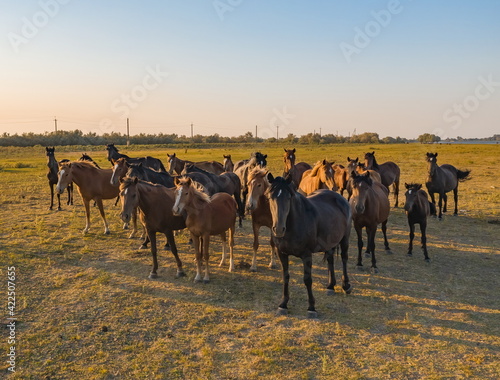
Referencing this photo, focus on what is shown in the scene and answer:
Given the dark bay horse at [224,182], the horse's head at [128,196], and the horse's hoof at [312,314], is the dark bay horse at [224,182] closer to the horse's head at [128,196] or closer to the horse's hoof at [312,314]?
the horse's head at [128,196]

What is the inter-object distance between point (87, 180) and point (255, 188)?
6.21 metres

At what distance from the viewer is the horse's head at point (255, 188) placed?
20.7ft

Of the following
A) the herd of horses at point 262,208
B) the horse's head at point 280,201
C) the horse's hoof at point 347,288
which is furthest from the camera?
the horse's hoof at point 347,288

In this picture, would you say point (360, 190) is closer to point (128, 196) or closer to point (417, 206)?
point (417, 206)

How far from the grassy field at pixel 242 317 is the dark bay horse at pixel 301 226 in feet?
2.85

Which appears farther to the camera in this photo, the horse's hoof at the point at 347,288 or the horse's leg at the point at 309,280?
the horse's hoof at the point at 347,288

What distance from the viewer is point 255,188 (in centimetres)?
650

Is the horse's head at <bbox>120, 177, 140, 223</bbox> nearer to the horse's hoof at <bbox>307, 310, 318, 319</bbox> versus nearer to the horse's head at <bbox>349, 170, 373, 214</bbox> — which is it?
the horse's hoof at <bbox>307, 310, 318, 319</bbox>

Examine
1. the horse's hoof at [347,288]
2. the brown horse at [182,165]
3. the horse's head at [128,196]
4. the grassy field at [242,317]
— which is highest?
the brown horse at [182,165]

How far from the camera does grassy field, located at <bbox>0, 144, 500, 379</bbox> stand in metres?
4.11

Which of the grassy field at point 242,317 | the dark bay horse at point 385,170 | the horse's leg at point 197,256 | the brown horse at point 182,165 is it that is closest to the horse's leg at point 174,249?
the grassy field at point 242,317

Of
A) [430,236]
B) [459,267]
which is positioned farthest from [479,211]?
[459,267]

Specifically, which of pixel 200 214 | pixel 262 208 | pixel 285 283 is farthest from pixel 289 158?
pixel 285 283

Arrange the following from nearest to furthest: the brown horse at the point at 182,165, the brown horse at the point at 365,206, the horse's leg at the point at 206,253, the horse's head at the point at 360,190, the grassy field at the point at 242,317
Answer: the grassy field at the point at 242,317 → the horse's leg at the point at 206,253 → the horse's head at the point at 360,190 → the brown horse at the point at 365,206 → the brown horse at the point at 182,165
